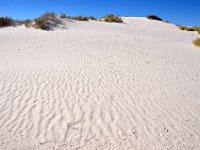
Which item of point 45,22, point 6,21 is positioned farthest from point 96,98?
point 6,21

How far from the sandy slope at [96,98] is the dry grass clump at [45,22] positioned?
4.51 m

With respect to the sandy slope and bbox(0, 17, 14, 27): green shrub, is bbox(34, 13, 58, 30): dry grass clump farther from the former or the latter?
the sandy slope

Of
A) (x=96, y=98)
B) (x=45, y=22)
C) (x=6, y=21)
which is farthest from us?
(x=6, y=21)

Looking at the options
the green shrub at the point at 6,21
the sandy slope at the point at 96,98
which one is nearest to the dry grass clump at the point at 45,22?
the green shrub at the point at 6,21

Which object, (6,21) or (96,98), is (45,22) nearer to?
(6,21)

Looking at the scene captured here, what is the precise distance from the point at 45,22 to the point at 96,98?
1233 centimetres

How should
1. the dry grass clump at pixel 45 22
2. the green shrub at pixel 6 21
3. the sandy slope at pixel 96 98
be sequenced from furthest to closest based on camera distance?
the green shrub at pixel 6 21 → the dry grass clump at pixel 45 22 → the sandy slope at pixel 96 98

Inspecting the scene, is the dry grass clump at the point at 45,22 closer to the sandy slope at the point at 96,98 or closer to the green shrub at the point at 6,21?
the green shrub at the point at 6,21

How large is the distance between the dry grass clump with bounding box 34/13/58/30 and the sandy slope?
4.51 meters

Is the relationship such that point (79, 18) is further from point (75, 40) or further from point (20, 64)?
point (20, 64)

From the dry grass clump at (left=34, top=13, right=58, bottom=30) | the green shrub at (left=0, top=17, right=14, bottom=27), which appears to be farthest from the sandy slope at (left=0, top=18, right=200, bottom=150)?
the green shrub at (left=0, top=17, right=14, bottom=27)

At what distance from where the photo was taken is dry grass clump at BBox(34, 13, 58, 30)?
17.4m

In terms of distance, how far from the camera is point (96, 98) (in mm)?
6715

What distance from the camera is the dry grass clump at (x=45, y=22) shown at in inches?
683
